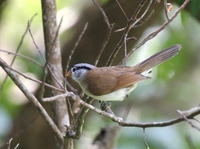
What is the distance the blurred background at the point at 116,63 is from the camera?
381cm

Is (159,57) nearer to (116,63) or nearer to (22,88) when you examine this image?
(22,88)

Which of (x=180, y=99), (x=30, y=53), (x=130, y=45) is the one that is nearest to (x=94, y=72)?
(x=130, y=45)

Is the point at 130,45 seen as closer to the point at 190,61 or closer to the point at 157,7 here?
the point at 157,7

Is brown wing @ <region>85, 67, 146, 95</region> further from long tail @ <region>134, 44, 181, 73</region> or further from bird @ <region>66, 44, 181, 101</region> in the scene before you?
long tail @ <region>134, 44, 181, 73</region>

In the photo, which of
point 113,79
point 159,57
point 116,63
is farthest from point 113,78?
point 116,63

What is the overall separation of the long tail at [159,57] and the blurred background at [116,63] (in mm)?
371

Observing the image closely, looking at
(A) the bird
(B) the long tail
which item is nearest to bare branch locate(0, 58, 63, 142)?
(A) the bird

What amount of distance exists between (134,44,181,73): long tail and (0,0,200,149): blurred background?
371 millimetres

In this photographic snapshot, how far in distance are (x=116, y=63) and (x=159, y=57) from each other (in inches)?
45.6

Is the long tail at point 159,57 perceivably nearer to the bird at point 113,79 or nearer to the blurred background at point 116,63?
the bird at point 113,79

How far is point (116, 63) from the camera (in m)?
4.06

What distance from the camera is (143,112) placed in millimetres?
4684

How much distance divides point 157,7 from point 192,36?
717 mm

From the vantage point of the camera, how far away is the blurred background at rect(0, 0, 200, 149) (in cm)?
381
